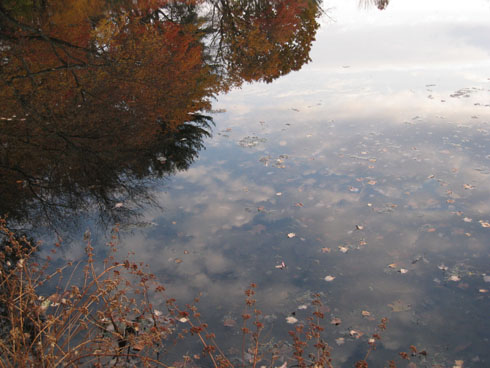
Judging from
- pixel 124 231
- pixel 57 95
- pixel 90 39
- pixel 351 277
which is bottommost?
pixel 351 277

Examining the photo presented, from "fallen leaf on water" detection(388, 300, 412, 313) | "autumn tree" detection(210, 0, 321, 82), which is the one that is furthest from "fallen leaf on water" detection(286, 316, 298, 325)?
"autumn tree" detection(210, 0, 321, 82)

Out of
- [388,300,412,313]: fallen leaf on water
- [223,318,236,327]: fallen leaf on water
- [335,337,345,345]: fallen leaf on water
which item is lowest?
[388,300,412,313]: fallen leaf on water

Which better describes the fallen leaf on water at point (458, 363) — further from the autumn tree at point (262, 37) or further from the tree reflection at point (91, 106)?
the autumn tree at point (262, 37)

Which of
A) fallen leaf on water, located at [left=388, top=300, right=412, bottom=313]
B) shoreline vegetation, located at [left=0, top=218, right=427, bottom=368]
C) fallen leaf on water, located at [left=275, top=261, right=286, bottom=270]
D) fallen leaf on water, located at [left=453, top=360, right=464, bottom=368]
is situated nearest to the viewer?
shoreline vegetation, located at [left=0, top=218, right=427, bottom=368]

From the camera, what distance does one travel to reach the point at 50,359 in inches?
145

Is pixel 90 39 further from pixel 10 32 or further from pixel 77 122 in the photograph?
pixel 77 122

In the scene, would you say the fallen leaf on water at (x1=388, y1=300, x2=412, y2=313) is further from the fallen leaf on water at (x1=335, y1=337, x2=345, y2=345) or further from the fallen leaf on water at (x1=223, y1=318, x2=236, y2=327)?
the fallen leaf on water at (x1=223, y1=318, x2=236, y2=327)

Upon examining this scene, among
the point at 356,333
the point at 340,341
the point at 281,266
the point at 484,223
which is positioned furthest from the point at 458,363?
the point at 484,223

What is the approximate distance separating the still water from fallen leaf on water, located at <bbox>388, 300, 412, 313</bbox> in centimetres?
2

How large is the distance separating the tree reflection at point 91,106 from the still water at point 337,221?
312 millimetres

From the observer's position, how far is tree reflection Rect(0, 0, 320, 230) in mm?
9945

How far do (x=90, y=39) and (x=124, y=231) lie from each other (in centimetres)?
1038

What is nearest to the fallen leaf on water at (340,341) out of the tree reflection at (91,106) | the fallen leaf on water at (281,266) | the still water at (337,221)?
the still water at (337,221)

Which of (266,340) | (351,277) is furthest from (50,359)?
(351,277)
